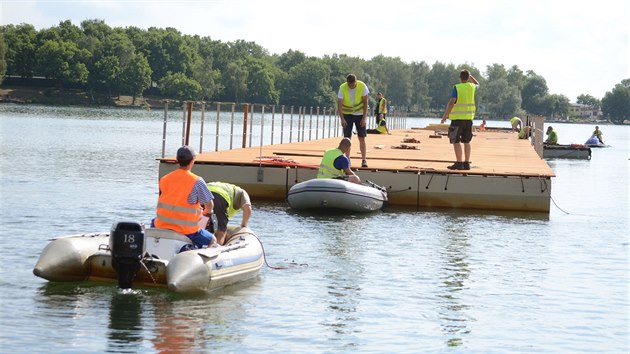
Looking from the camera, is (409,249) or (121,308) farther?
(409,249)

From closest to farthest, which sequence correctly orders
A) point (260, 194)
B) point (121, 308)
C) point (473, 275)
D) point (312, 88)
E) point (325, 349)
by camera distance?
1. point (325, 349)
2. point (121, 308)
3. point (473, 275)
4. point (260, 194)
5. point (312, 88)

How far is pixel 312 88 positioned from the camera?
192375 mm

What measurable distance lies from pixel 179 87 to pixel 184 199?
16670 centimetres

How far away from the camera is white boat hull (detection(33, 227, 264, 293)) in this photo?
44.7ft

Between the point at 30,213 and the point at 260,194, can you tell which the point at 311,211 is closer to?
the point at 260,194

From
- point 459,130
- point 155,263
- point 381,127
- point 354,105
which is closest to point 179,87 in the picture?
point 381,127

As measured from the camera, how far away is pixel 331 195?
73.2ft

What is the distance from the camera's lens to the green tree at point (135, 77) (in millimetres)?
166750

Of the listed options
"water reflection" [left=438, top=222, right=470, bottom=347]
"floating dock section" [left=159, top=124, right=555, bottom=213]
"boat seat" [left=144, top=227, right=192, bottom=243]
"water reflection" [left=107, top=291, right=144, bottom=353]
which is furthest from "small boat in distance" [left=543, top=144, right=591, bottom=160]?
"water reflection" [left=107, top=291, right=144, bottom=353]

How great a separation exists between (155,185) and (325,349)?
1889 centimetres

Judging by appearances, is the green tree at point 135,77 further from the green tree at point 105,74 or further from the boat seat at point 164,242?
the boat seat at point 164,242

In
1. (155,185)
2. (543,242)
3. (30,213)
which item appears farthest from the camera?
(155,185)

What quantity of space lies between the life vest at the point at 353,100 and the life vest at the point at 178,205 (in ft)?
37.5

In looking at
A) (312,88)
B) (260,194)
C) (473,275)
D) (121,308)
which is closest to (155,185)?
(260,194)
